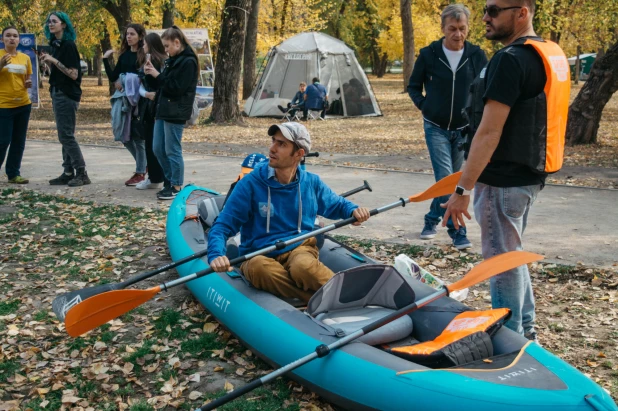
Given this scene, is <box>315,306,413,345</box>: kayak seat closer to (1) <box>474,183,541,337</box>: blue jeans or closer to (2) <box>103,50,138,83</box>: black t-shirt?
(1) <box>474,183,541,337</box>: blue jeans

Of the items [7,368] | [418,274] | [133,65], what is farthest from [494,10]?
[133,65]

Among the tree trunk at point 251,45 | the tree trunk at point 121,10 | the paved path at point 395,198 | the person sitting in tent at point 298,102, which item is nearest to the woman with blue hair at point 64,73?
the paved path at point 395,198

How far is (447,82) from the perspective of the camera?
6.38 m

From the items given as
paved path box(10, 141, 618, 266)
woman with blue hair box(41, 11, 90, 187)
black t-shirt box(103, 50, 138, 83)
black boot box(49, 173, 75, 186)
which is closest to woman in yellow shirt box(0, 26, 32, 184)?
woman with blue hair box(41, 11, 90, 187)

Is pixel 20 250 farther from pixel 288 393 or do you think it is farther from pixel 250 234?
pixel 288 393

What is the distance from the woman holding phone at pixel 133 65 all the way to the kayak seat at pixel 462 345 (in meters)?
6.46

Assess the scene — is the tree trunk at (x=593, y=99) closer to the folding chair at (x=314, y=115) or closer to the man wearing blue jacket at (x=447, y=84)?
the man wearing blue jacket at (x=447, y=84)

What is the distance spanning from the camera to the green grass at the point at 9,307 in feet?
17.7

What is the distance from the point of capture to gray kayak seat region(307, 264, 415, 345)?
4.19 meters

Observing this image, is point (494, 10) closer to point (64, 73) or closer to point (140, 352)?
point (140, 352)

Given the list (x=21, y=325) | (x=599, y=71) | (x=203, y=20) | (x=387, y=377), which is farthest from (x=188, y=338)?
(x=203, y=20)

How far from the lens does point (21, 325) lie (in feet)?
17.0

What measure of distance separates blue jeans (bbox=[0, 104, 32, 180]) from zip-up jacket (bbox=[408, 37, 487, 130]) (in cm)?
583

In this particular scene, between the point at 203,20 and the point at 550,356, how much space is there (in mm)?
26090
